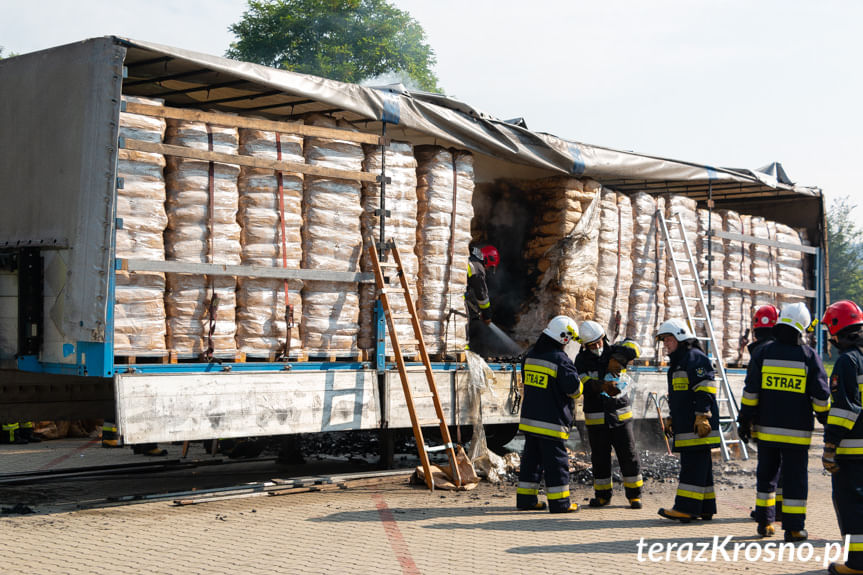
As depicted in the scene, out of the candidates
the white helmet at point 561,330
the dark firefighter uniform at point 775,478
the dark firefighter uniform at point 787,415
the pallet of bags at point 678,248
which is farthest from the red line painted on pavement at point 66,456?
the dark firefighter uniform at point 787,415

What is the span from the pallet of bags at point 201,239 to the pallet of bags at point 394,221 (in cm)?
154

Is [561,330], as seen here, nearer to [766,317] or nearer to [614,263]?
[766,317]

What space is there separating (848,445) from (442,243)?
5043mm

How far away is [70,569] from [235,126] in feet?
13.9

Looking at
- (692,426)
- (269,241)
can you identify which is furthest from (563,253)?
(269,241)

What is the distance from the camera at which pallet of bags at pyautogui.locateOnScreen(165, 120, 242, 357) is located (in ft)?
26.7

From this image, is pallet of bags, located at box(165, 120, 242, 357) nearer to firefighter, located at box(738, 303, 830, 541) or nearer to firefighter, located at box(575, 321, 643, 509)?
firefighter, located at box(575, 321, 643, 509)

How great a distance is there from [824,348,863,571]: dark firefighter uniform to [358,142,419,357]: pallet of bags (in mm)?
4632

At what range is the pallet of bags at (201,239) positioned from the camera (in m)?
8.12

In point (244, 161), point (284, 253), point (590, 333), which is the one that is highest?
point (244, 161)

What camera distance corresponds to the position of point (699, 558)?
22.1ft

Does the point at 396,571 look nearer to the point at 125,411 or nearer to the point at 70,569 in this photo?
the point at 70,569

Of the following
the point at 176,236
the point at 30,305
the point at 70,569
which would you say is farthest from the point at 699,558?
the point at 30,305

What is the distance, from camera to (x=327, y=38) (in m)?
34.8
